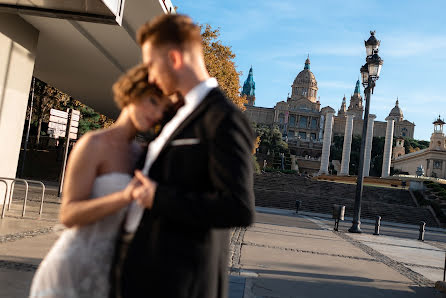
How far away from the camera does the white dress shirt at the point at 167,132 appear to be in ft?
5.56

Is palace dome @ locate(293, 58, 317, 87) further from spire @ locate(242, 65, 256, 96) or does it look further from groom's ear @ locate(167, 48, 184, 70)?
groom's ear @ locate(167, 48, 184, 70)

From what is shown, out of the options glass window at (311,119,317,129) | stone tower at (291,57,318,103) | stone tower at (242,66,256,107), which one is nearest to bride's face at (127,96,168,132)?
glass window at (311,119,317,129)

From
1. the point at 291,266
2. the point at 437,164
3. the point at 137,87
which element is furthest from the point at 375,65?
the point at 437,164

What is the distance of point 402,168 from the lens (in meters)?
86.9

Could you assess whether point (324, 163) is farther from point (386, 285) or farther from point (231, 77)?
point (386, 285)

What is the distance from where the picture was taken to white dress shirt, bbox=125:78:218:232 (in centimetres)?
169

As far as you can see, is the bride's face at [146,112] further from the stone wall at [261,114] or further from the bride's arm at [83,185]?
the stone wall at [261,114]

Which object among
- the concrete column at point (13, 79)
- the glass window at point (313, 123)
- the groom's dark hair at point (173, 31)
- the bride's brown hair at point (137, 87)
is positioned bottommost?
the bride's brown hair at point (137, 87)

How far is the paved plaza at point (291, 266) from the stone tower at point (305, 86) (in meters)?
133

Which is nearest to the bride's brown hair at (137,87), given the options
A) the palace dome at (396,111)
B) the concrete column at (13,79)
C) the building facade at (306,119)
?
the concrete column at (13,79)

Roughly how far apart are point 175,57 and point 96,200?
0.56m

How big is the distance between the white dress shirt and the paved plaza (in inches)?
82.1

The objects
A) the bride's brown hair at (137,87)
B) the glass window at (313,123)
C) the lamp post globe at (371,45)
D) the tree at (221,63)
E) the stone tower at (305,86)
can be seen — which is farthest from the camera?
the stone tower at (305,86)

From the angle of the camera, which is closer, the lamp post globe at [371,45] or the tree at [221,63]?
the lamp post globe at [371,45]
